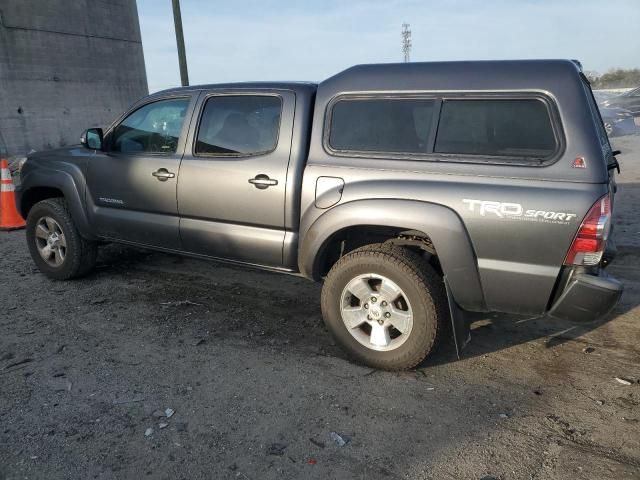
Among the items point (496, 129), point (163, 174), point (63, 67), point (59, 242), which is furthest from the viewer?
point (63, 67)

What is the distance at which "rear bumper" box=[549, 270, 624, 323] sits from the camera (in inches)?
106

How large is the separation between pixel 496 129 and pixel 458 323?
1186mm

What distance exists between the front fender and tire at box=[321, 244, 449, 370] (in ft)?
0.53

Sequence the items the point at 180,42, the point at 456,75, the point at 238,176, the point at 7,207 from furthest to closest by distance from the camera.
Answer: the point at 180,42, the point at 7,207, the point at 238,176, the point at 456,75

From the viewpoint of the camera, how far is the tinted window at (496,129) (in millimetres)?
2783

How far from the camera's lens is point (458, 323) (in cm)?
310

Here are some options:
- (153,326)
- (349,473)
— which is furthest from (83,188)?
(349,473)

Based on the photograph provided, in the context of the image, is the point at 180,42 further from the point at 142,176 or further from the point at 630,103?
the point at 630,103

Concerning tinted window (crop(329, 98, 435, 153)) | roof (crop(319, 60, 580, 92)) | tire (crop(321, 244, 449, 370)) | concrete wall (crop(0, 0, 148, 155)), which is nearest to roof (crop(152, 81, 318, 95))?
roof (crop(319, 60, 580, 92))

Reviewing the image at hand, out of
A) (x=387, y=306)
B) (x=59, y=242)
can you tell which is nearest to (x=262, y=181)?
(x=387, y=306)

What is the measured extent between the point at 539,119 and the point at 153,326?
→ 10.2ft

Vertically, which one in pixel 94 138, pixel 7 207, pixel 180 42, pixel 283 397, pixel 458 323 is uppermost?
pixel 180 42

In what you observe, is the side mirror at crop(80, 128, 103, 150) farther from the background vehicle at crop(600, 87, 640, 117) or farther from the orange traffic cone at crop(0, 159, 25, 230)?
the background vehicle at crop(600, 87, 640, 117)

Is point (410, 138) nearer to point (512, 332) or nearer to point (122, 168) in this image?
point (512, 332)
